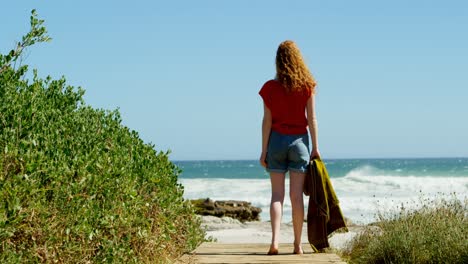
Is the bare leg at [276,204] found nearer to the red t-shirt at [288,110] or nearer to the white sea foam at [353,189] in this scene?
the red t-shirt at [288,110]

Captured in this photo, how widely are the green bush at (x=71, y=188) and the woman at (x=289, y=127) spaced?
1038 mm

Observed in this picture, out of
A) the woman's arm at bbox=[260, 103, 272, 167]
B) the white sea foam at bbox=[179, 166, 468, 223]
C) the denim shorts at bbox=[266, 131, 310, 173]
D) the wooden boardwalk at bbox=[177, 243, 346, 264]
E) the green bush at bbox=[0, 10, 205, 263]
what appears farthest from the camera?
the white sea foam at bbox=[179, 166, 468, 223]

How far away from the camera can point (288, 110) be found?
7.77 meters

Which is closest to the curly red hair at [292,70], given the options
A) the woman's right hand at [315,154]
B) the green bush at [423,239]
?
the woman's right hand at [315,154]

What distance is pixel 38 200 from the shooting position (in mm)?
4574

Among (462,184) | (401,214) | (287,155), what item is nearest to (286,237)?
(401,214)

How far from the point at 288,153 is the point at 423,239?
2.85 m

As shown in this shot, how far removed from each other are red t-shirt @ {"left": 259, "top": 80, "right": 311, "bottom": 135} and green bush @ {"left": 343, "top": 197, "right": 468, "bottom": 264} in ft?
9.01

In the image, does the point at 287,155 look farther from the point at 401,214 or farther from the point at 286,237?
the point at 286,237

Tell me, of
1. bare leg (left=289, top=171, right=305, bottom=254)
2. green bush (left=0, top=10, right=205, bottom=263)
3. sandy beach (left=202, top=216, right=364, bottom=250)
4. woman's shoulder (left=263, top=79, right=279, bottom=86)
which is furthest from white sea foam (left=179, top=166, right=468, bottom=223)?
green bush (left=0, top=10, right=205, bottom=263)

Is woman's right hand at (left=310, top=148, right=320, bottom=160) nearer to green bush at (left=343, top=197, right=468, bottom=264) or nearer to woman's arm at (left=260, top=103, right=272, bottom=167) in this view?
woman's arm at (left=260, top=103, right=272, bottom=167)

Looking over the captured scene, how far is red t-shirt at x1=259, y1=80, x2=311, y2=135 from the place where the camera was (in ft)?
25.5

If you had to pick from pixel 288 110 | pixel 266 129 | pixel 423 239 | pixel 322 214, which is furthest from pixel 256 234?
pixel 288 110

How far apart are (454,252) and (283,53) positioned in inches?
138
